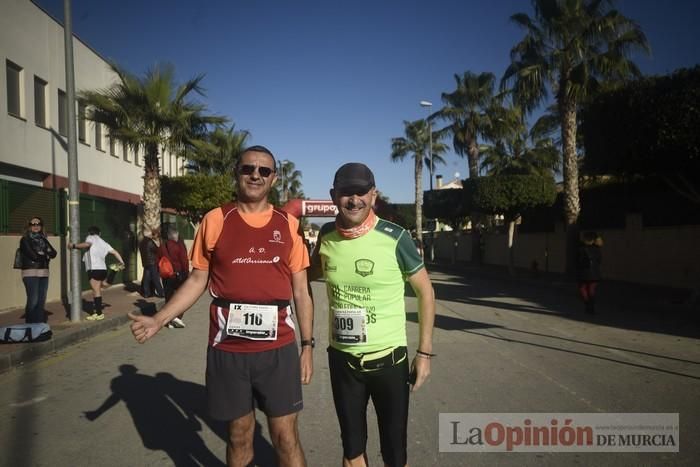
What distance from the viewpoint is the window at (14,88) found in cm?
1504

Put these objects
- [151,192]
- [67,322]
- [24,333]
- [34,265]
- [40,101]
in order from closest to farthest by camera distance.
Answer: [24,333]
[34,265]
[67,322]
[40,101]
[151,192]

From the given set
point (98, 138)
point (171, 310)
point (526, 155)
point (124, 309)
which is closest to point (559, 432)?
point (171, 310)

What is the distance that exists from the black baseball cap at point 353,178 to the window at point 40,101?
1686 centimetres

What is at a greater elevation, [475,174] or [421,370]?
[475,174]

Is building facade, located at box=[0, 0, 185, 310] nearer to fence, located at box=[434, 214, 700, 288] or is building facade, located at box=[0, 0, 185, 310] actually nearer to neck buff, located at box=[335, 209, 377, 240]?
neck buff, located at box=[335, 209, 377, 240]

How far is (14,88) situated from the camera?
50.3ft

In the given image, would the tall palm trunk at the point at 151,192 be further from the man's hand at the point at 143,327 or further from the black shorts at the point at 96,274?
the man's hand at the point at 143,327

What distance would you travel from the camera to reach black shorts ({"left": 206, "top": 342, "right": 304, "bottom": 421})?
2752mm

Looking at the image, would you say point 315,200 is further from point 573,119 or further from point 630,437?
point 630,437

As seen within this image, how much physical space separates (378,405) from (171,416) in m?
2.71

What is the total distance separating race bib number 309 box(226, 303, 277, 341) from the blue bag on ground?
6.32 metres

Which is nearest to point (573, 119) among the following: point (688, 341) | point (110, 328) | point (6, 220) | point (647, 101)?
point (647, 101)

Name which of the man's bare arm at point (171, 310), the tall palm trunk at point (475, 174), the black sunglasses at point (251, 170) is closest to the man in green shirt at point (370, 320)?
the black sunglasses at point (251, 170)

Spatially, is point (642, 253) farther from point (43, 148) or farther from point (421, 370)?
point (43, 148)
